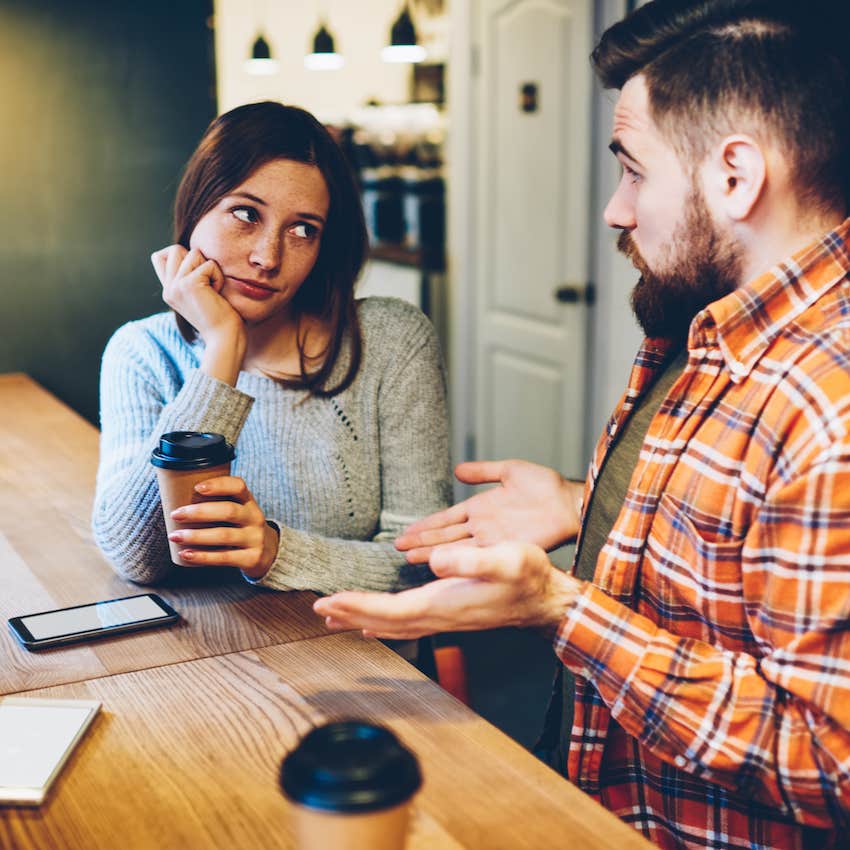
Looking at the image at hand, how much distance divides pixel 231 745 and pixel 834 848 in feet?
2.19

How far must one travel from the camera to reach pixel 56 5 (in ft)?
9.46

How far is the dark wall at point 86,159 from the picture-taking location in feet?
9.57

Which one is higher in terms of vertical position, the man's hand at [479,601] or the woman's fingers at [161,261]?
the woman's fingers at [161,261]

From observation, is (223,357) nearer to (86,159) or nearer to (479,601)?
(479,601)

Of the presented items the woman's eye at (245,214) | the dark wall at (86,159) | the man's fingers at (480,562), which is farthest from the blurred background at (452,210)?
the man's fingers at (480,562)

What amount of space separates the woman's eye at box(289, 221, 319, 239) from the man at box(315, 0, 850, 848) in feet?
1.88

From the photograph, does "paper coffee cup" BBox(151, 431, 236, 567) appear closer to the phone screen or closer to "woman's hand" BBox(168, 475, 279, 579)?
"woman's hand" BBox(168, 475, 279, 579)

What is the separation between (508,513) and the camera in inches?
60.4

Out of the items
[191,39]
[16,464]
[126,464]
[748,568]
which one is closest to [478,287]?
[191,39]

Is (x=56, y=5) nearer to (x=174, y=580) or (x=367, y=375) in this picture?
(x=367, y=375)

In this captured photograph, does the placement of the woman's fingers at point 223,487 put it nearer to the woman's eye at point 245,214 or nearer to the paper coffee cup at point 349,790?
the woman's eye at point 245,214

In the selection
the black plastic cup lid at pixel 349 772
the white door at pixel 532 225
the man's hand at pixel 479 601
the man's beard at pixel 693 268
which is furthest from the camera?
the white door at pixel 532 225

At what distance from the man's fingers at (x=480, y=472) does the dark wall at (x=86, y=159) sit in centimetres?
170

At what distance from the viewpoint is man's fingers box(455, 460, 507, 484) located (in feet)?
5.05
